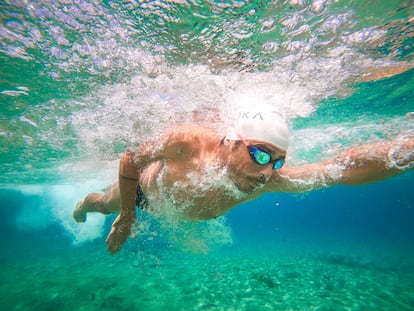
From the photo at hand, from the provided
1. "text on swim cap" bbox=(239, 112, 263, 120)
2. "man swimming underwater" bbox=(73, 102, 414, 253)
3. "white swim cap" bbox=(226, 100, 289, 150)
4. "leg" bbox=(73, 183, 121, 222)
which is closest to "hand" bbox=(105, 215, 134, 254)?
"man swimming underwater" bbox=(73, 102, 414, 253)

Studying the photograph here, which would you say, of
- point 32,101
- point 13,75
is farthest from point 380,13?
point 32,101

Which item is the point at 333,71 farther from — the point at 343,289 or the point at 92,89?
the point at 343,289

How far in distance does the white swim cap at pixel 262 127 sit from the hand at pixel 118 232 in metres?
2.30

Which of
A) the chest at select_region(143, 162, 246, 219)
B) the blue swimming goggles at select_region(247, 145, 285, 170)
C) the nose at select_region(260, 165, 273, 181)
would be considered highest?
the blue swimming goggles at select_region(247, 145, 285, 170)

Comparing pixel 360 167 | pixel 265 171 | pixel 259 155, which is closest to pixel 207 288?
pixel 265 171

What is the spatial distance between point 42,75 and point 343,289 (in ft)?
46.6

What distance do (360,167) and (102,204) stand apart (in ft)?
18.8

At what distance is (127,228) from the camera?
13.2 ft

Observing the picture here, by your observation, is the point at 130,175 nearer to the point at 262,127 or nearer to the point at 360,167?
the point at 262,127

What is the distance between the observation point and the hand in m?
3.91

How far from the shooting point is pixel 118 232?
13.0 ft

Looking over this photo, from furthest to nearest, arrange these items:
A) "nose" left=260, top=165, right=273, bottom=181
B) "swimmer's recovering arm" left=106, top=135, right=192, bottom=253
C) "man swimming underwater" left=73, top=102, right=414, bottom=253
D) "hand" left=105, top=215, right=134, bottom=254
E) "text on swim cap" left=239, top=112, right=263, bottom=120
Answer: "hand" left=105, top=215, right=134, bottom=254 < "swimmer's recovering arm" left=106, top=135, right=192, bottom=253 < "text on swim cap" left=239, top=112, right=263, bottom=120 < "nose" left=260, top=165, right=273, bottom=181 < "man swimming underwater" left=73, top=102, right=414, bottom=253

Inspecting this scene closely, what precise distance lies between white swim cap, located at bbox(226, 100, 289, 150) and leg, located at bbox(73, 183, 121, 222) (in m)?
3.15

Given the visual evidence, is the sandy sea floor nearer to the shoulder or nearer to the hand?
the hand
